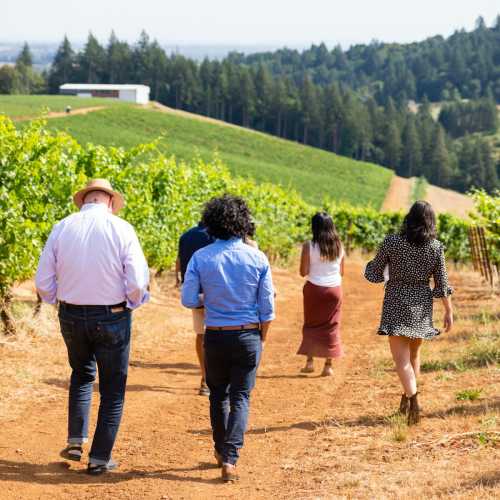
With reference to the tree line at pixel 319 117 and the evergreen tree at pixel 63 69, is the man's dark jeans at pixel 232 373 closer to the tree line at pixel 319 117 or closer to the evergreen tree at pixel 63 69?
the tree line at pixel 319 117

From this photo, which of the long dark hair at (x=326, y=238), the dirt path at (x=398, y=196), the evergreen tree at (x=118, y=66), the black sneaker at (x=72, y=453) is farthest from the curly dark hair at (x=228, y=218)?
the evergreen tree at (x=118, y=66)

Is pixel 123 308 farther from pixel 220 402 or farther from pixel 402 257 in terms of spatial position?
pixel 402 257

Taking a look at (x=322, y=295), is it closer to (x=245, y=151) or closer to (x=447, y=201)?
(x=245, y=151)

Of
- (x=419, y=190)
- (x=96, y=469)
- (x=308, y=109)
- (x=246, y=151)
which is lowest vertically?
(x=419, y=190)

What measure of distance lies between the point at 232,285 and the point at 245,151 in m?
80.7

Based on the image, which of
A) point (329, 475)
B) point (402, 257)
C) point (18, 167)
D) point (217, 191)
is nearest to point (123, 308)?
point (329, 475)

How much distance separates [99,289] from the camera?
557 centimetres

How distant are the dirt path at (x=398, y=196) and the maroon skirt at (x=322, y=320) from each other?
61056mm

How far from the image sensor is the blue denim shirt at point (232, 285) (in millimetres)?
5672

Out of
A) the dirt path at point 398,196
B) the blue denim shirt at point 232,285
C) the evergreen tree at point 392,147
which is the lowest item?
the dirt path at point 398,196

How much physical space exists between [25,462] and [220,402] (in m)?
1.41

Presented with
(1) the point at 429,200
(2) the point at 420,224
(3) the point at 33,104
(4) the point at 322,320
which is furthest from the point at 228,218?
(1) the point at 429,200

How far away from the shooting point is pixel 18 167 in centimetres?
1067

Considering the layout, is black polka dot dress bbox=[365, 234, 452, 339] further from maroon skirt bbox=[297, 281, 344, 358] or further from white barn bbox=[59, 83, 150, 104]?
white barn bbox=[59, 83, 150, 104]
